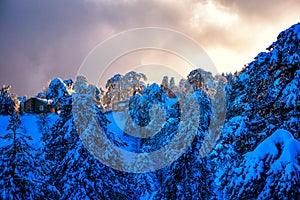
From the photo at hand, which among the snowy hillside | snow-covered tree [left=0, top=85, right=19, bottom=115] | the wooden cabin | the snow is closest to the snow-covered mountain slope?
the snowy hillside

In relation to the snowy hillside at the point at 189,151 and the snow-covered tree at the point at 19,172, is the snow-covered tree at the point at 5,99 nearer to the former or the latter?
the snowy hillside at the point at 189,151

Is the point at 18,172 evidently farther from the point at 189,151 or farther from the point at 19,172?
the point at 189,151

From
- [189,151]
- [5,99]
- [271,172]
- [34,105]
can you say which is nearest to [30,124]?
[5,99]

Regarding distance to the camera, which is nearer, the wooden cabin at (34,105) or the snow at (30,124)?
the snow at (30,124)

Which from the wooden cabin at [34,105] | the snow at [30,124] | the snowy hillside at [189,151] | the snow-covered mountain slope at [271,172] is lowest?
the snow-covered mountain slope at [271,172]

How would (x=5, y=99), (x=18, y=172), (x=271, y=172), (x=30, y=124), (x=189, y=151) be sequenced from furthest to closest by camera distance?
(x=30, y=124)
(x=5, y=99)
(x=189, y=151)
(x=18, y=172)
(x=271, y=172)

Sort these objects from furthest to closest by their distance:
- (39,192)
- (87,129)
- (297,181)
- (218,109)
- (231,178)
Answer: (218,109), (87,129), (39,192), (231,178), (297,181)

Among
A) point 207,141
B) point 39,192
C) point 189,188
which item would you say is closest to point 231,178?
point 39,192

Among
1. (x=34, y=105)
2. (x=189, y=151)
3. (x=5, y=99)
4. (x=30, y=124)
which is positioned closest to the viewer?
(x=189, y=151)

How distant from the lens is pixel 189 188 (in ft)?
62.7

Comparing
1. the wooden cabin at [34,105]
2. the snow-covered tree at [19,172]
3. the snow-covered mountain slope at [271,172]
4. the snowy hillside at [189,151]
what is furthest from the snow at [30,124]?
the snow-covered mountain slope at [271,172]

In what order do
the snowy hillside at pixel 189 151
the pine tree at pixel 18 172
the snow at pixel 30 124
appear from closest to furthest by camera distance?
the snowy hillside at pixel 189 151, the pine tree at pixel 18 172, the snow at pixel 30 124

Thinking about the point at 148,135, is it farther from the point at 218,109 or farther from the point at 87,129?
the point at 87,129

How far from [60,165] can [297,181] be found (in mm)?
14002
